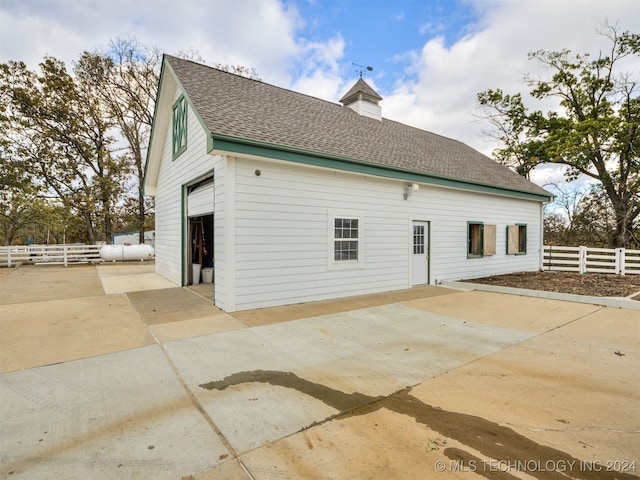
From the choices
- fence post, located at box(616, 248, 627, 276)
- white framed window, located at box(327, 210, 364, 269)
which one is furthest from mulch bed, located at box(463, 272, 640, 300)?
white framed window, located at box(327, 210, 364, 269)

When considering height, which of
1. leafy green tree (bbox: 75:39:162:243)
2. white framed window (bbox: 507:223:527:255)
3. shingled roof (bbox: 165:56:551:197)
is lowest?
white framed window (bbox: 507:223:527:255)

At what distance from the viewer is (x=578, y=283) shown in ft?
31.0

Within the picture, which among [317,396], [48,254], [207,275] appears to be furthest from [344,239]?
[48,254]

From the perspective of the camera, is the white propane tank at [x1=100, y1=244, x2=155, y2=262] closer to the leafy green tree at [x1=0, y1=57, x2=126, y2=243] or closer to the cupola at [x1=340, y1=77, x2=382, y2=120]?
the leafy green tree at [x1=0, y1=57, x2=126, y2=243]

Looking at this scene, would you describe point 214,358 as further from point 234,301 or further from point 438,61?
point 438,61

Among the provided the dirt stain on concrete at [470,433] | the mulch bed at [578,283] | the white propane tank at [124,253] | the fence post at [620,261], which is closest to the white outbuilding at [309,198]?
the mulch bed at [578,283]

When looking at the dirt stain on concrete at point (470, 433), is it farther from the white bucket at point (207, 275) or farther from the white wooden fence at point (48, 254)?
the white wooden fence at point (48, 254)

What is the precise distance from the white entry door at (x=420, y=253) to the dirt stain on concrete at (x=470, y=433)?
256 inches

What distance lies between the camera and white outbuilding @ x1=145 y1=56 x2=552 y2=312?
620 cm

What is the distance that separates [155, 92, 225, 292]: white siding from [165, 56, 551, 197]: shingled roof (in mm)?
813

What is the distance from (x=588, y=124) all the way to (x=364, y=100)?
13.2 m

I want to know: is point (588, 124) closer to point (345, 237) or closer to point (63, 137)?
point (345, 237)

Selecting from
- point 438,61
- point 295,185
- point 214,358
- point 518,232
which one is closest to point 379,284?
point 295,185

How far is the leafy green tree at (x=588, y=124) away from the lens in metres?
15.9
